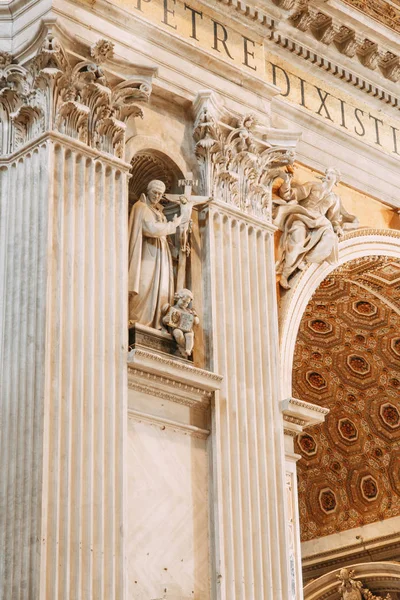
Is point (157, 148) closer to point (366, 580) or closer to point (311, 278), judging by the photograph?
point (311, 278)

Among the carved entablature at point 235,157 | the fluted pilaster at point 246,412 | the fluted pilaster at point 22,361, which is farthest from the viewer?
the carved entablature at point 235,157

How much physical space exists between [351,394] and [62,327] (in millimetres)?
7481

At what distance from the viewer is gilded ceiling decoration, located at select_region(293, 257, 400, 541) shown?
41.9 ft

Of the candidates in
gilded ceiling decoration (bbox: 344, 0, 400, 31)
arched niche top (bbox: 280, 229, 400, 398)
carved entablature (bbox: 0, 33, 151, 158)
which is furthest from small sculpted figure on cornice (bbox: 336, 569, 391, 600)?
carved entablature (bbox: 0, 33, 151, 158)

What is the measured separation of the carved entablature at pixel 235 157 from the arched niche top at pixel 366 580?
7.16 meters

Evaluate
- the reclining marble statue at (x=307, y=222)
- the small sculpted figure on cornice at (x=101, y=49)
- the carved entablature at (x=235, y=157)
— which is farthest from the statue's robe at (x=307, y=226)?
the small sculpted figure on cornice at (x=101, y=49)

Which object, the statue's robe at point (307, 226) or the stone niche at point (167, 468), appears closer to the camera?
the stone niche at point (167, 468)

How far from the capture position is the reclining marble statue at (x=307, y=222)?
34.8 feet

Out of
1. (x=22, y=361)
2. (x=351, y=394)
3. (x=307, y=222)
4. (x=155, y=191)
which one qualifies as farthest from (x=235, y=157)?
(x=351, y=394)

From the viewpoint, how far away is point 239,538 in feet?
28.8

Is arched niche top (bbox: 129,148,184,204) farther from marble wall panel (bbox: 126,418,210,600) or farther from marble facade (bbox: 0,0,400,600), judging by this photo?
marble wall panel (bbox: 126,418,210,600)

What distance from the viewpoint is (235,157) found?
10.0m

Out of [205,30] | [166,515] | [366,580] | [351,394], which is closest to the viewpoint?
[166,515]

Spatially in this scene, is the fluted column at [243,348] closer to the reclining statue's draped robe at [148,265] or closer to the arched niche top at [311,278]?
the reclining statue's draped robe at [148,265]
